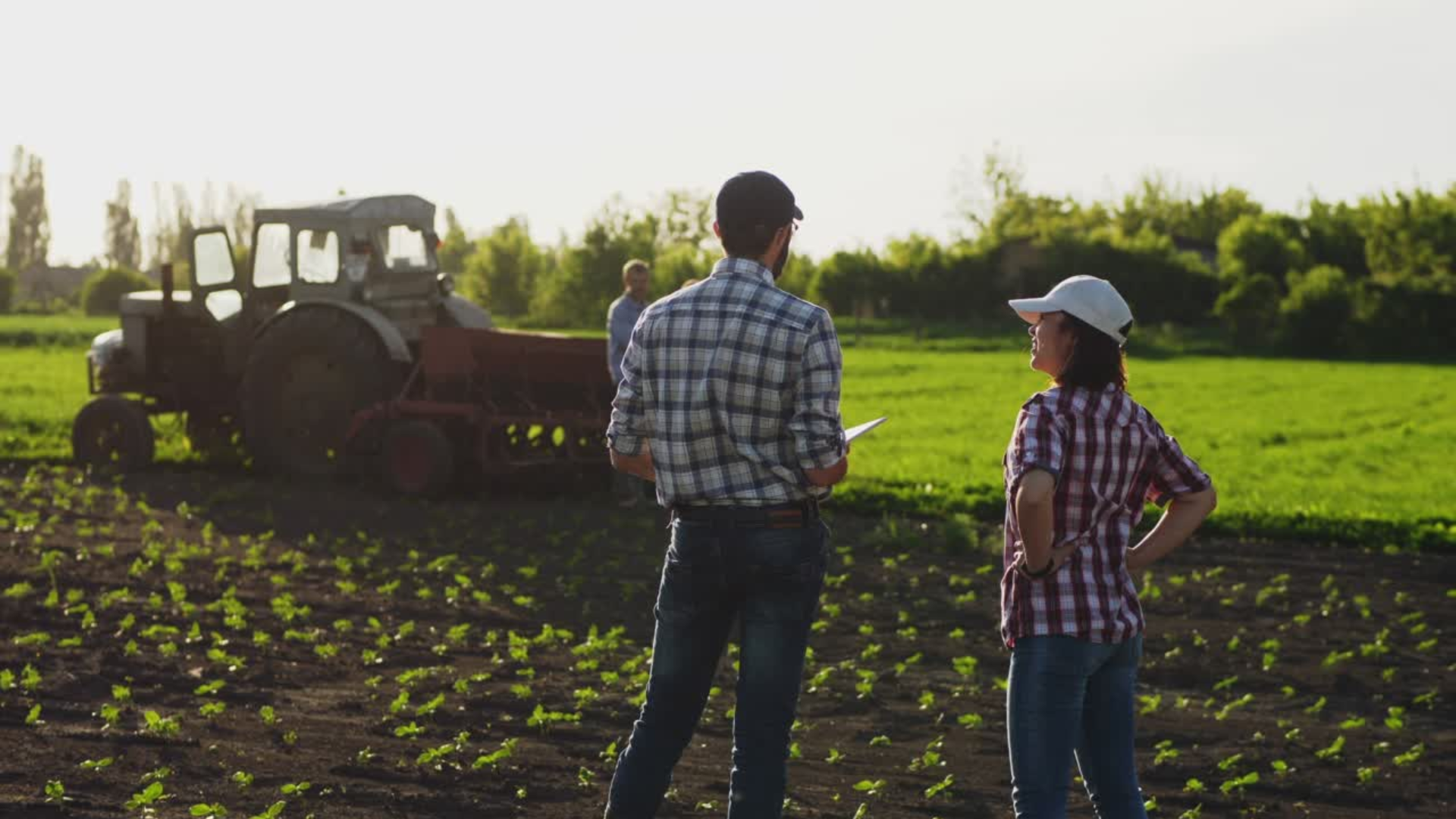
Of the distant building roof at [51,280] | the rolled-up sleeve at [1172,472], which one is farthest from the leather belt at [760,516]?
the distant building roof at [51,280]

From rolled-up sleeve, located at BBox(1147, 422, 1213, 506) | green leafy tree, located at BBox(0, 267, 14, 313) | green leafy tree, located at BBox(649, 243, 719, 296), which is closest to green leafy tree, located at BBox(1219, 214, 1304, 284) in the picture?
green leafy tree, located at BBox(649, 243, 719, 296)

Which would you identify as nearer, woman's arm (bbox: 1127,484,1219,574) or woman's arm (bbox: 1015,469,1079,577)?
woman's arm (bbox: 1015,469,1079,577)

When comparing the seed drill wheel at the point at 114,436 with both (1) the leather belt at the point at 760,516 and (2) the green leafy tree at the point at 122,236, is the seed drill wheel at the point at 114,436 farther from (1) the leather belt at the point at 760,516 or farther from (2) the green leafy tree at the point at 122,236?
(2) the green leafy tree at the point at 122,236

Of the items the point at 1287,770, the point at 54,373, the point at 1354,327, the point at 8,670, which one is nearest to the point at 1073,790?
the point at 1287,770

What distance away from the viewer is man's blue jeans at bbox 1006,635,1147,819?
3.76 m

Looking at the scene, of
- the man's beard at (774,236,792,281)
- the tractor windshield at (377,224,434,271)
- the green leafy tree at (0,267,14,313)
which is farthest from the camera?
the green leafy tree at (0,267,14,313)

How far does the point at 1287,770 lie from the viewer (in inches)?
251

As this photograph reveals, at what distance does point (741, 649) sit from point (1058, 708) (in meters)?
0.79

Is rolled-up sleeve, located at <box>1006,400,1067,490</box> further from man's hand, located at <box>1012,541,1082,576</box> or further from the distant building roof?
the distant building roof

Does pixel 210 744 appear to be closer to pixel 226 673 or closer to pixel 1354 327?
pixel 226 673

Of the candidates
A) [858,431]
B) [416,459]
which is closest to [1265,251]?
[416,459]

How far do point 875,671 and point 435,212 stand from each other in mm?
9178

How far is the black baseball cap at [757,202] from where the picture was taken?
4004 millimetres

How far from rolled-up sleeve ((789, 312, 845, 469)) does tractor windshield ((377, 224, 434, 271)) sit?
11937 mm
